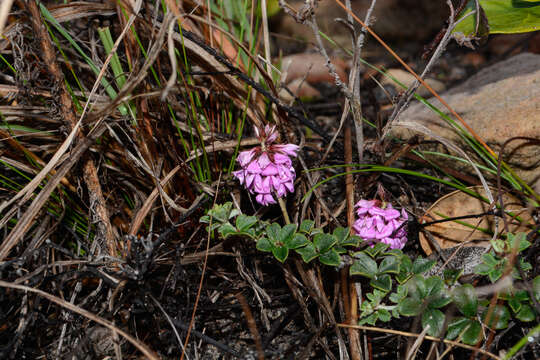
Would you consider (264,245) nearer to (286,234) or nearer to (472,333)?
(286,234)

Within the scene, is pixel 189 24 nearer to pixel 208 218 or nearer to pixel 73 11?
pixel 73 11

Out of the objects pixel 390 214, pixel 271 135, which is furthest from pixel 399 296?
pixel 271 135

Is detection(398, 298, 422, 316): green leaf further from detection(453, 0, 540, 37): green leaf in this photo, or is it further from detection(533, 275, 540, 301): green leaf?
detection(453, 0, 540, 37): green leaf

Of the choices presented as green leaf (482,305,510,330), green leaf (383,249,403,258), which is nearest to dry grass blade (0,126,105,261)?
green leaf (383,249,403,258)

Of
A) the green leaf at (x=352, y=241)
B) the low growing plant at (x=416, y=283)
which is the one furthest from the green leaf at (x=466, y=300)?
the green leaf at (x=352, y=241)

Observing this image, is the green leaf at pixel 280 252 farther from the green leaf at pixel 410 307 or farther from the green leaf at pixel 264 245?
the green leaf at pixel 410 307

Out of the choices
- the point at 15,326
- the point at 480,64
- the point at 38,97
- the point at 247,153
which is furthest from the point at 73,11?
the point at 480,64

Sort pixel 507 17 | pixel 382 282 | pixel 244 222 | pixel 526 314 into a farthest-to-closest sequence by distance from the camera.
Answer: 1. pixel 507 17
2. pixel 244 222
3. pixel 382 282
4. pixel 526 314
